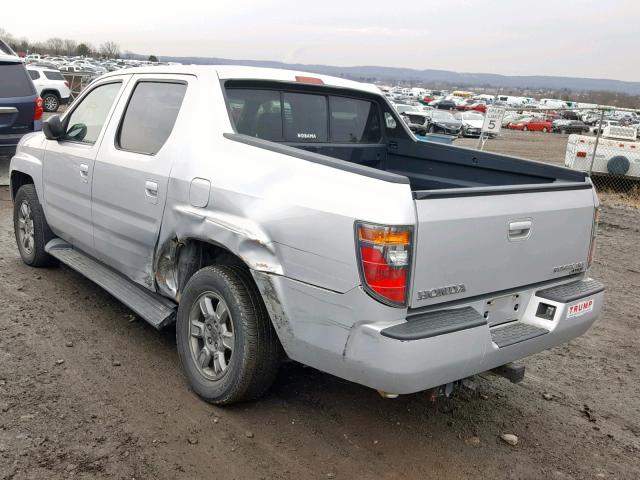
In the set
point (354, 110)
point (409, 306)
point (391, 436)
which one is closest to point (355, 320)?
point (409, 306)

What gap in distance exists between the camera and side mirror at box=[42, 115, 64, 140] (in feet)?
16.3

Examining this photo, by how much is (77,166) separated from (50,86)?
2259 cm

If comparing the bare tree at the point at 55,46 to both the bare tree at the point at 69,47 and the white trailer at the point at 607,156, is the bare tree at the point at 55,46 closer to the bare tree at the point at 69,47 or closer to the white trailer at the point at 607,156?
the bare tree at the point at 69,47

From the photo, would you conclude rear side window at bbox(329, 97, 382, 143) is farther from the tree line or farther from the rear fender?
the tree line

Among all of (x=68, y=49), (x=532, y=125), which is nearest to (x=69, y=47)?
(x=68, y=49)

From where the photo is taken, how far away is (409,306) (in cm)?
281

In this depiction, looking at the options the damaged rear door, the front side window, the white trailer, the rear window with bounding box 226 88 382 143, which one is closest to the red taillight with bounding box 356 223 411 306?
the rear window with bounding box 226 88 382 143

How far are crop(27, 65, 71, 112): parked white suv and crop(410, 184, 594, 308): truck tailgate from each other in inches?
976

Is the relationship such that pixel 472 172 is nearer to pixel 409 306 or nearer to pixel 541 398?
pixel 541 398

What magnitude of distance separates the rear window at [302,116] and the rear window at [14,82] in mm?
6599

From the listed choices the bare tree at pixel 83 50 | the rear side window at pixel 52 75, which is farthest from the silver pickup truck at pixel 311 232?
the bare tree at pixel 83 50

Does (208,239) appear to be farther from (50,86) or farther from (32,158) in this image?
(50,86)

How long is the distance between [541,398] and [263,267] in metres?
2.15

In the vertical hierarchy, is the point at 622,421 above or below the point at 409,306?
below
